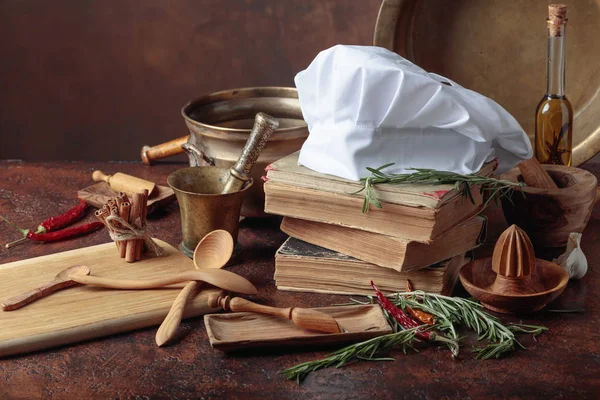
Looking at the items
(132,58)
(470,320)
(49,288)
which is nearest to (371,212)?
(470,320)

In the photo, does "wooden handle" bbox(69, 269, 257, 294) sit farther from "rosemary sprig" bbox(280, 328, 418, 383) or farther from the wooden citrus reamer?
the wooden citrus reamer

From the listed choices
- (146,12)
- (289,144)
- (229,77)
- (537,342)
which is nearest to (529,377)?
(537,342)

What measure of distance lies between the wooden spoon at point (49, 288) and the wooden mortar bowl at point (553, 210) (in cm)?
78

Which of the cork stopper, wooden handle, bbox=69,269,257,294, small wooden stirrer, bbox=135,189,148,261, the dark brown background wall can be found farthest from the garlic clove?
the dark brown background wall

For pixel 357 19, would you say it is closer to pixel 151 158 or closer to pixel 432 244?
pixel 151 158

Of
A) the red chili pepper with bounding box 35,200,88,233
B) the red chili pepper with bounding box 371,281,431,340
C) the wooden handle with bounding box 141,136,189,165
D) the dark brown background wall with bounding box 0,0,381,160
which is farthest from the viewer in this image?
the dark brown background wall with bounding box 0,0,381,160

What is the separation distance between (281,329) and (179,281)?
8.8 inches

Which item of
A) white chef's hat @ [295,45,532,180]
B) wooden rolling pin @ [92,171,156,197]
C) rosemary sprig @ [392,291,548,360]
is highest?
white chef's hat @ [295,45,532,180]

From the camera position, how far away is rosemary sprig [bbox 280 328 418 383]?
3.65 feet

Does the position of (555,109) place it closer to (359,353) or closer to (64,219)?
(359,353)

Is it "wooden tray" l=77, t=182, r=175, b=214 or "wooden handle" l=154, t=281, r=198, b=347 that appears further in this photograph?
"wooden tray" l=77, t=182, r=175, b=214

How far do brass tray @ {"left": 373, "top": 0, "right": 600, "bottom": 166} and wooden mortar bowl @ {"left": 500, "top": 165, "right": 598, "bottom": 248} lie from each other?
46cm

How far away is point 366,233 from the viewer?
1298mm

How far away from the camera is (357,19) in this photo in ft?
7.71
